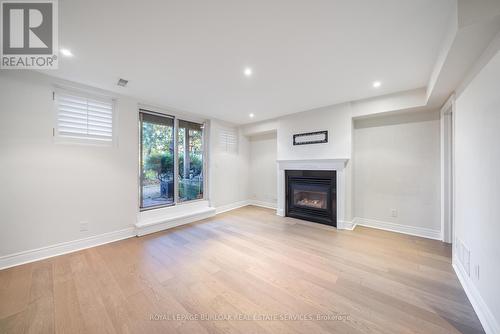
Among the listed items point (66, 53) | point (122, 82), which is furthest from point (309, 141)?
point (66, 53)

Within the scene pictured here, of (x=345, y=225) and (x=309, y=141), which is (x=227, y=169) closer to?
(x=309, y=141)

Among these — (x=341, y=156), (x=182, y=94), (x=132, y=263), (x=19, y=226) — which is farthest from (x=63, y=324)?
(x=341, y=156)

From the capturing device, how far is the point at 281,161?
4.36 m

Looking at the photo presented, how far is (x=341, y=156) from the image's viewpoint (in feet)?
11.7

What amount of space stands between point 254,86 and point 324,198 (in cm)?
273

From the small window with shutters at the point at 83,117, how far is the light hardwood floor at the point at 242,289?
176 centimetres

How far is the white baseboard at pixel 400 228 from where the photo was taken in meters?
3.01

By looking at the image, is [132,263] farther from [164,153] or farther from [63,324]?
[164,153]

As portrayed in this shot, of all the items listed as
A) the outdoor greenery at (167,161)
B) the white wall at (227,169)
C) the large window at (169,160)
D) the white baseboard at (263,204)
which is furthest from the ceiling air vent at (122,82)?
the white baseboard at (263,204)

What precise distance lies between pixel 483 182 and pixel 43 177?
4900 mm

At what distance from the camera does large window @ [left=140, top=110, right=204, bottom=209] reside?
360cm

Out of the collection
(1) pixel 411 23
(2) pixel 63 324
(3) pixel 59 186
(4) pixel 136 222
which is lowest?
(2) pixel 63 324

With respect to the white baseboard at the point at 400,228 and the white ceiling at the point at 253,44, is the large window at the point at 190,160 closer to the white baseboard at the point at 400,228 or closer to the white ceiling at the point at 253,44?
the white ceiling at the point at 253,44

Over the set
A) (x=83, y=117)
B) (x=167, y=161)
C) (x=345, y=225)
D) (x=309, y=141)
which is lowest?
(x=345, y=225)
